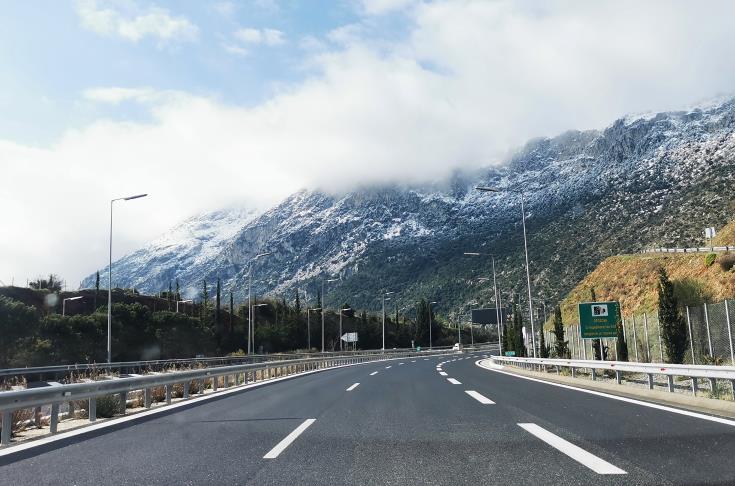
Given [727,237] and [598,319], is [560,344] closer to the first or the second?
[598,319]

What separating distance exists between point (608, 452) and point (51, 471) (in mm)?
6255

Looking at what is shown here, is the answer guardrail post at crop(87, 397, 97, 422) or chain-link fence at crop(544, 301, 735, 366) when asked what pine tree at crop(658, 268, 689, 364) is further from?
guardrail post at crop(87, 397, 97, 422)

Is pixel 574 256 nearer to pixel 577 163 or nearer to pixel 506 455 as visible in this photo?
pixel 577 163

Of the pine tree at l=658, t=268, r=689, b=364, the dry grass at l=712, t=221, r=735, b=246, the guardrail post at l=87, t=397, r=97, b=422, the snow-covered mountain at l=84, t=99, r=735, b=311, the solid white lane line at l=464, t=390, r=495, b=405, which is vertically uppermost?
the snow-covered mountain at l=84, t=99, r=735, b=311

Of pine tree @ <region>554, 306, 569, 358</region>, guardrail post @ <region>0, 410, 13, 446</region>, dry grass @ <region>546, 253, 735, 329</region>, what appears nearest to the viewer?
guardrail post @ <region>0, 410, 13, 446</region>

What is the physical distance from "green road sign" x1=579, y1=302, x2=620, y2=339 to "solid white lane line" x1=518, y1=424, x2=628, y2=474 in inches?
714

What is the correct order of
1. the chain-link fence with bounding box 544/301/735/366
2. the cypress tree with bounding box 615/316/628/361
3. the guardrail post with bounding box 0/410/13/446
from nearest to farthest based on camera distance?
the guardrail post with bounding box 0/410/13/446 < the chain-link fence with bounding box 544/301/735/366 < the cypress tree with bounding box 615/316/628/361

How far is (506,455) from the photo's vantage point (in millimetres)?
7141

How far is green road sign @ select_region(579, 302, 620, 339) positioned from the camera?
26203 mm

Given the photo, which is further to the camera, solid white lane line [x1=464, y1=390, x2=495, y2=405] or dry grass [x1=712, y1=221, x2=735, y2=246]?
dry grass [x1=712, y1=221, x2=735, y2=246]

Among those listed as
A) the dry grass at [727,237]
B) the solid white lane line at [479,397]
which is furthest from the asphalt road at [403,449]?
the dry grass at [727,237]

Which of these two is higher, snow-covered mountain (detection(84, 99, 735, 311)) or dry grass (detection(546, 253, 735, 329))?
snow-covered mountain (detection(84, 99, 735, 311))

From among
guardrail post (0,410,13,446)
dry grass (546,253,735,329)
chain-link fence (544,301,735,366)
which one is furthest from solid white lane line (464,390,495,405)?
dry grass (546,253,735,329)

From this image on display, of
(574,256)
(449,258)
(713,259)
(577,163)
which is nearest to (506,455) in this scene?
(713,259)
